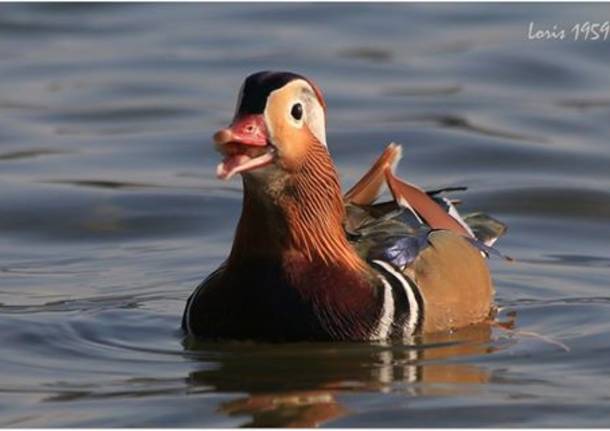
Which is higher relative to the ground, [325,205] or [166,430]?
[325,205]

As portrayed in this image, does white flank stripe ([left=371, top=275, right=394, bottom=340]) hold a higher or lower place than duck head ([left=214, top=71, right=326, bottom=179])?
lower

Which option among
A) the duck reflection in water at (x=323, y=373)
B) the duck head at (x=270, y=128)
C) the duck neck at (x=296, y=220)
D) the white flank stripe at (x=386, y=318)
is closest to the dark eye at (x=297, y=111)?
the duck head at (x=270, y=128)

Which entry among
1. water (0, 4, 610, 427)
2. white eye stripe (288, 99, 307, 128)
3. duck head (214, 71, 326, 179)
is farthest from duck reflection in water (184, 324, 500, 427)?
white eye stripe (288, 99, 307, 128)

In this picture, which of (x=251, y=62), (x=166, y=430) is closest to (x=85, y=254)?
(x=166, y=430)

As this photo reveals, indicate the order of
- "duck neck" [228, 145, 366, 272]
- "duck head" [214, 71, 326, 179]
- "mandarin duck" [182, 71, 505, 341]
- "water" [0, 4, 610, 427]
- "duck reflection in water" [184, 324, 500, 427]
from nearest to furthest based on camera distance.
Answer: "duck reflection in water" [184, 324, 500, 427], "water" [0, 4, 610, 427], "duck head" [214, 71, 326, 179], "mandarin duck" [182, 71, 505, 341], "duck neck" [228, 145, 366, 272]

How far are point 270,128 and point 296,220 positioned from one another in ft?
1.89

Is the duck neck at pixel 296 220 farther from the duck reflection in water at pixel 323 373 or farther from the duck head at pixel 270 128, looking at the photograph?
the duck reflection in water at pixel 323 373

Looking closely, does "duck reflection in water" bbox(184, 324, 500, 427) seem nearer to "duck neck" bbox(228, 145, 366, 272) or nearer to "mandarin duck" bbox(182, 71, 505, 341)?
"mandarin duck" bbox(182, 71, 505, 341)

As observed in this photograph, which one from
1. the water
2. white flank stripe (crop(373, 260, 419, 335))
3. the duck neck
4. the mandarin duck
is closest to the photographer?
the water

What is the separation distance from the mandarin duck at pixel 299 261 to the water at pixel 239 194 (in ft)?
0.40

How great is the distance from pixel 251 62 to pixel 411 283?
319 inches

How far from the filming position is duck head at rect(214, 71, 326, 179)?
906cm

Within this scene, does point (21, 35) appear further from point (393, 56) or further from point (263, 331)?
point (263, 331)

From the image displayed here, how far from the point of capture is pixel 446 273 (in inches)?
397
